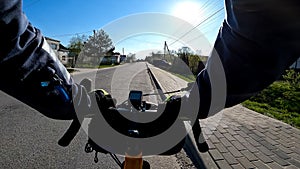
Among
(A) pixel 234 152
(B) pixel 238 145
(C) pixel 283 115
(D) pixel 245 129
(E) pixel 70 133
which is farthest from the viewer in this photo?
(C) pixel 283 115

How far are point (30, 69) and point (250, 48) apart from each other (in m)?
0.59

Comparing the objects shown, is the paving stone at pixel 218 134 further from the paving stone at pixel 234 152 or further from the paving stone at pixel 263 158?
the paving stone at pixel 263 158

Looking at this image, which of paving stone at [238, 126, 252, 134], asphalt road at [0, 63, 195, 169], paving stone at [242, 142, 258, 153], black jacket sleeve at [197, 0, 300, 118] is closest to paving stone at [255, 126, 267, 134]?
paving stone at [238, 126, 252, 134]

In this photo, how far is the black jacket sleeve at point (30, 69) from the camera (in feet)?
1.44

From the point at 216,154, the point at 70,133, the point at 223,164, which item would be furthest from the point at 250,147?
the point at 70,133

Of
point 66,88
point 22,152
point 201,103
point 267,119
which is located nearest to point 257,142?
point 267,119

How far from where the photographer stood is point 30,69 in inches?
22.2

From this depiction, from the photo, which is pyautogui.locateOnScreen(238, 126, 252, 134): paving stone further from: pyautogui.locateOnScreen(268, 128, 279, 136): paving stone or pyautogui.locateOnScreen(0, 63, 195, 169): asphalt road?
pyautogui.locateOnScreen(0, 63, 195, 169): asphalt road

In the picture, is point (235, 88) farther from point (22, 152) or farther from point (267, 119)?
point (267, 119)

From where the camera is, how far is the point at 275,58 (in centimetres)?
52

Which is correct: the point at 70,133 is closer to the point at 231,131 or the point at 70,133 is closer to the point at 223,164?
the point at 223,164

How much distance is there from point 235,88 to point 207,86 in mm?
85

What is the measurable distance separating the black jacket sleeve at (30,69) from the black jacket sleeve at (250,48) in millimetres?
467

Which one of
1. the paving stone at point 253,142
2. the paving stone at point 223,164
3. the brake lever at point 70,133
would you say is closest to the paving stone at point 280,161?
the paving stone at point 253,142
